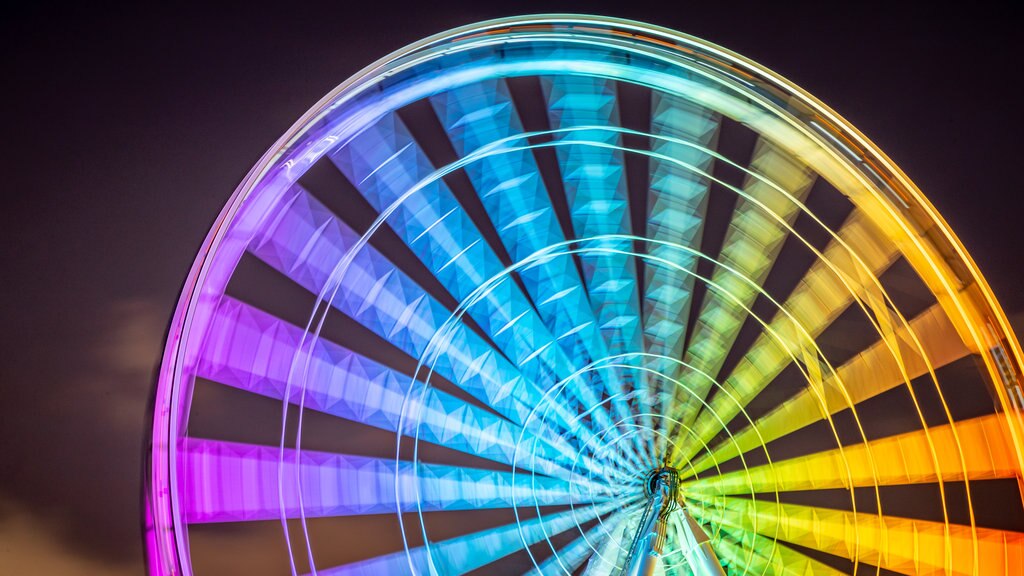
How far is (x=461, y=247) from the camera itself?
4.22 ft

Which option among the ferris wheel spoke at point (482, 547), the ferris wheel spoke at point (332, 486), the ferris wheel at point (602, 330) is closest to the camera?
the ferris wheel at point (602, 330)

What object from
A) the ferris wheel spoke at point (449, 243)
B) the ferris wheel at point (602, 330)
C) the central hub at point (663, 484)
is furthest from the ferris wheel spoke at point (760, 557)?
the ferris wheel spoke at point (449, 243)

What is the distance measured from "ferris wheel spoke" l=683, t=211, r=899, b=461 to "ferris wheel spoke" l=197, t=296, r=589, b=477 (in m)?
0.34

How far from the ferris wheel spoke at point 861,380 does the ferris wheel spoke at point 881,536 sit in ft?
0.36

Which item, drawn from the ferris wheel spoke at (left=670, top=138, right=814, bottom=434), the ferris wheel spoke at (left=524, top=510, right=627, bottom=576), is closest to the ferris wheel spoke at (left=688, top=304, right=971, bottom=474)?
the ferris wheel spoke at (left=670, top=138, right=814, bottom=434)

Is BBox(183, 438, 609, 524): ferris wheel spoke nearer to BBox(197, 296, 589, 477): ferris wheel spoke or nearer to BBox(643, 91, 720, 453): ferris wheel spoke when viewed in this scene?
BBox(197, 296, 589, 477): ferris wheel spoke

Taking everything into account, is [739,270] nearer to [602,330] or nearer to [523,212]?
[602,330]

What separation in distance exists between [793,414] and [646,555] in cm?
43

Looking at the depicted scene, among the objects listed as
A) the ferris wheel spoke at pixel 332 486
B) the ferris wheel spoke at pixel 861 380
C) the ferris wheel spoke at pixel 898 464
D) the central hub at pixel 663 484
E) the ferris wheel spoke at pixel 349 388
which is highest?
the ferris wheel spoke at pixel 349 388

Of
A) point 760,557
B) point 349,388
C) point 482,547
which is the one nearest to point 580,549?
point 482,547

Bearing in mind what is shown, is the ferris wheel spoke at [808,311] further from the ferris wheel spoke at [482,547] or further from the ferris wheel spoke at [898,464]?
the ferris wheel spoke at [482,547]

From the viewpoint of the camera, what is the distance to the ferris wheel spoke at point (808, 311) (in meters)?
1.08

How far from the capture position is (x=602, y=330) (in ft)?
4.37

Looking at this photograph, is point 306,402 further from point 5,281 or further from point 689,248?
point 5,281
